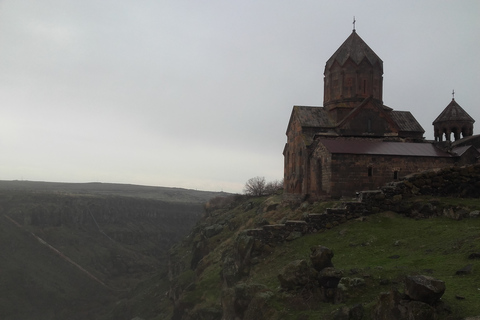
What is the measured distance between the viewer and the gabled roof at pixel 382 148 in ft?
68.6

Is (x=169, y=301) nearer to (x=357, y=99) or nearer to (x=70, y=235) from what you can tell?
Answer: (x=357, y=99)

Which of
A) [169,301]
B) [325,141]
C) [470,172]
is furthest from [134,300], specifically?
[470,172]

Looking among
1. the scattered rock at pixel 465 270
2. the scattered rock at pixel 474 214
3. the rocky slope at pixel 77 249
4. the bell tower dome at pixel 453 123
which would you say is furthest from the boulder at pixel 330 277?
the rocky slope at pixel 77 249

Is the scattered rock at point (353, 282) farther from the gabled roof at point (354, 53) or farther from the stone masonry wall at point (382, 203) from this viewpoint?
the gabled roof at point (354, 53)

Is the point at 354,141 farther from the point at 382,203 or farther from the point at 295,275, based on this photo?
the point at 295,275

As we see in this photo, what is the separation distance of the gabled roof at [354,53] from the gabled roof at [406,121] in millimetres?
4317

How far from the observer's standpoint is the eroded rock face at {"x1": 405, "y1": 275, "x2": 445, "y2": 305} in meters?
6.76

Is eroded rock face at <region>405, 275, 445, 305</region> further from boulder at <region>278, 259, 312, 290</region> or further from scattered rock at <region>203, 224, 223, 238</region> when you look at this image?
scattered rock at <region>203, 224, 223, 238</region>

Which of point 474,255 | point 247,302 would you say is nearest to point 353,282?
point 474,255

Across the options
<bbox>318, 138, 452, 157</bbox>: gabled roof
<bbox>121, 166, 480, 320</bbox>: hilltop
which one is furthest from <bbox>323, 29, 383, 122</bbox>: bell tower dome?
<bbox>121, 166, 480, 320</bbox>: hilltop

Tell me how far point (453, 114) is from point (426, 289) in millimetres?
34834

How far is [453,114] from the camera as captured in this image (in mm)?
36344

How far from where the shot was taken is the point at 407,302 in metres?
6.92

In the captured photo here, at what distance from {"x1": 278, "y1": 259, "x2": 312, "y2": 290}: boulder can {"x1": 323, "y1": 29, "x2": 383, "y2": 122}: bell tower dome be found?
1937cm
